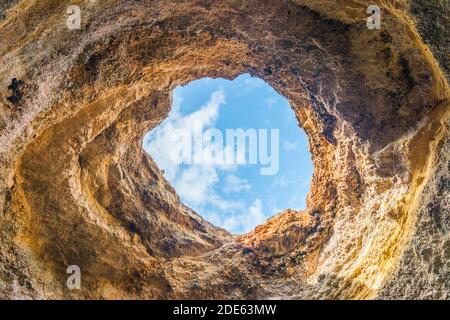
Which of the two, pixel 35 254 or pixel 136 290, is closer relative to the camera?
pixel 35 254

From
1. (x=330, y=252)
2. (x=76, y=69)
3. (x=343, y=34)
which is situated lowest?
(x=330, y=252)

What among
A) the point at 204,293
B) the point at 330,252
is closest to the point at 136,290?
the point at 204,293

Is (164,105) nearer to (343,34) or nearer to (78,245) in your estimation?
(78,245)
